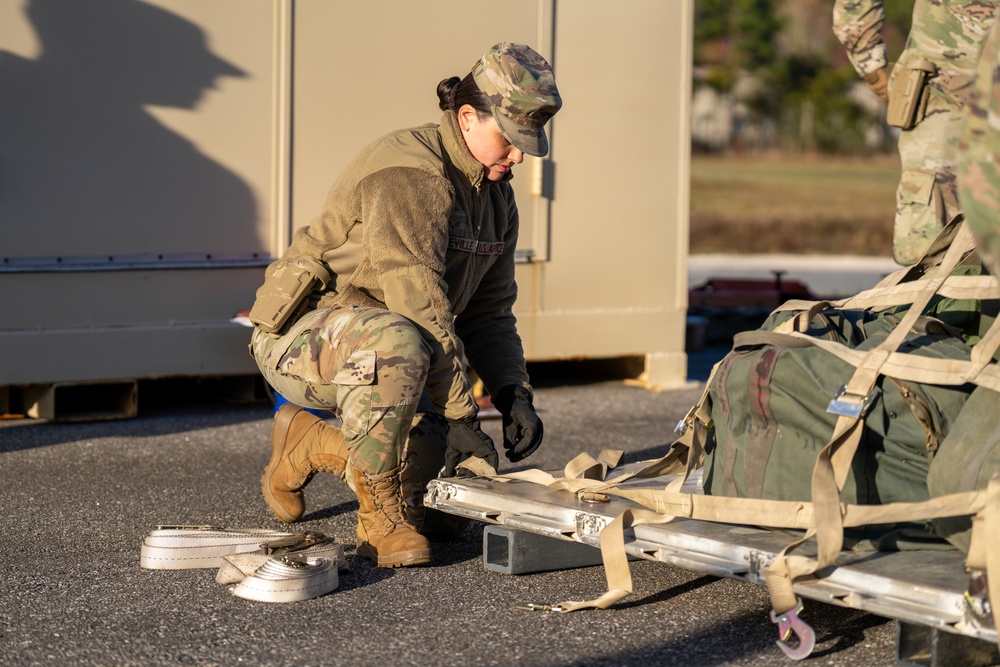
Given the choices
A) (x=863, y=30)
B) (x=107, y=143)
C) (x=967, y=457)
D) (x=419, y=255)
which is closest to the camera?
(x=967, y=457)

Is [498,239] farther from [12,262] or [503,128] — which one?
[12,262]

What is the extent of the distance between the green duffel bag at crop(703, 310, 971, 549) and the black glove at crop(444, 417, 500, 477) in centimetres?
68

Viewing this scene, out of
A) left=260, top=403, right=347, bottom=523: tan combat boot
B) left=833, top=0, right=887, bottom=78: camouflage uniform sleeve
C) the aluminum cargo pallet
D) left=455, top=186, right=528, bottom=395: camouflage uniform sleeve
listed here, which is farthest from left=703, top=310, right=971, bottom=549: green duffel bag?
left=833, top=0, right=887, bottom=78: camouflage uniform sleeve

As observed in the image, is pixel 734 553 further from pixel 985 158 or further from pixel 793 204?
pixel 793 204

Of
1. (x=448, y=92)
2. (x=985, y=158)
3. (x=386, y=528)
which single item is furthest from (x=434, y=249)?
(x=985, y=158)

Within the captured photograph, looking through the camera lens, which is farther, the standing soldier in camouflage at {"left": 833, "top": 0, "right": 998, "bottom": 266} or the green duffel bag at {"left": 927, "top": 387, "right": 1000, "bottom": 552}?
the standing soldier in camouflage at {"left": 833, "top": 0, "right": 998, "bottom": 266}

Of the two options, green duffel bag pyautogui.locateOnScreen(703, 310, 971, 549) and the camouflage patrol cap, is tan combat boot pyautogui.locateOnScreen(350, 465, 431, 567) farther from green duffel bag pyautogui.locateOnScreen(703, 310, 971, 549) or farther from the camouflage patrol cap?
the camouflage patrol cap

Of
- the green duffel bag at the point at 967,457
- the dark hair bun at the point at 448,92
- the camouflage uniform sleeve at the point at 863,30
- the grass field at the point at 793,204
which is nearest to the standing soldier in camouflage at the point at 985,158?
the green duffel bag at the point at 967,457

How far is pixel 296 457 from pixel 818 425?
5.52 feet

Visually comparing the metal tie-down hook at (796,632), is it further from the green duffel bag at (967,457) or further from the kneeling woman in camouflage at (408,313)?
the kneeling woman in camouflage at (408,313)

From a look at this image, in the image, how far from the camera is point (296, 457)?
13.1ft

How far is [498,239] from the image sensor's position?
3.98 metres

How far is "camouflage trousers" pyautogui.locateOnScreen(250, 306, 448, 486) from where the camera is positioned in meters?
3.44

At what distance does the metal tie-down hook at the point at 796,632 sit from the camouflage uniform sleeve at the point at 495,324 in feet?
4.46
